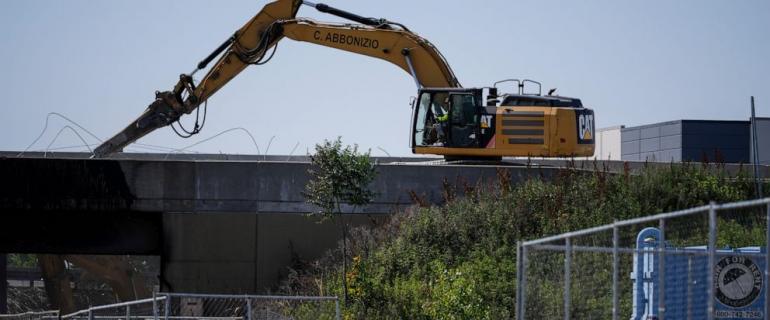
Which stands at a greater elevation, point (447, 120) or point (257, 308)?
point (447, 120)

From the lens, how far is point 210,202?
26.6 m

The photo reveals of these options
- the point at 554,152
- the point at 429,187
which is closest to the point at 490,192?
the point at 429,187

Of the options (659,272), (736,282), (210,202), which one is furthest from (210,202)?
(659,272)

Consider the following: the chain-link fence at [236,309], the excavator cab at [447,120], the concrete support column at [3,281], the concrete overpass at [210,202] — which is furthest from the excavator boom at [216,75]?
the concrete support column at [3,281]

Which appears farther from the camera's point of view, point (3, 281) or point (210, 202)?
point (3, 281)

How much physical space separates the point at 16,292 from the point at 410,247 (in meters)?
45.0

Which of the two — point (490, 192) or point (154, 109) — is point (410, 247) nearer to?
point (490, 192)

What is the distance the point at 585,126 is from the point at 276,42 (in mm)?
7736

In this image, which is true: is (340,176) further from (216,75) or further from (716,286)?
(716,286)

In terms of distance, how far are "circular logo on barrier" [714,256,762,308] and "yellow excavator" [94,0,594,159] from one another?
15300 mm

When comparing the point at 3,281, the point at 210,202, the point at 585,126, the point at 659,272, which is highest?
the point at 585,126

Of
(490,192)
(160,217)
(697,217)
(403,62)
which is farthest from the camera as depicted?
(403,62)

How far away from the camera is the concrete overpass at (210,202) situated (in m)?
26.5

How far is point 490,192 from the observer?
25.2m
